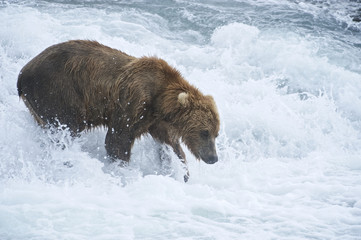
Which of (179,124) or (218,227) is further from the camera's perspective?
(179,124)

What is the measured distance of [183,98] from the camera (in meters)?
5.44

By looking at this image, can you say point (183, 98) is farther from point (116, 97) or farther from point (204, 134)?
point (116, 97)

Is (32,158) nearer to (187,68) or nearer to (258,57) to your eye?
(187,68)

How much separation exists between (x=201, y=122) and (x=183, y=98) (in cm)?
38

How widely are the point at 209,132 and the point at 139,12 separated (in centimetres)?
693

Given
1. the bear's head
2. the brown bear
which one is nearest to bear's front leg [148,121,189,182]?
the brown bear

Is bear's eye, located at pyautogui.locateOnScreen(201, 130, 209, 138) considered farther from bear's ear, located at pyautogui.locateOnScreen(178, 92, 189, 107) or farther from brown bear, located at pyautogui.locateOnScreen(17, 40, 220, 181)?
bear's ear, located at pyautogui.locateOnScreen(178, 92, 189, 107)

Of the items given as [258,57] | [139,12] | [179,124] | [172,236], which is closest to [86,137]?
[179,124]

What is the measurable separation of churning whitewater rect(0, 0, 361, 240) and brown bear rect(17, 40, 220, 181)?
35 cm

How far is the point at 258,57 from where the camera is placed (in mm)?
9820

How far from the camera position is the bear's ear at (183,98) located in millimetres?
5426

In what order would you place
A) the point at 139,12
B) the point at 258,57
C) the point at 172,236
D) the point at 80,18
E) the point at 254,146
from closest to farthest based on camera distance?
the point at 172,236 < the point at 254,146 < the point at 258,57 < the point at 80,18 < the point at 139,12

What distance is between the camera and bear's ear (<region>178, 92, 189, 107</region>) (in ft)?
17.8

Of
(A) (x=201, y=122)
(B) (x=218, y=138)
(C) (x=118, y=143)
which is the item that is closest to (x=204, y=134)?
(A) (x=201, y=122)
